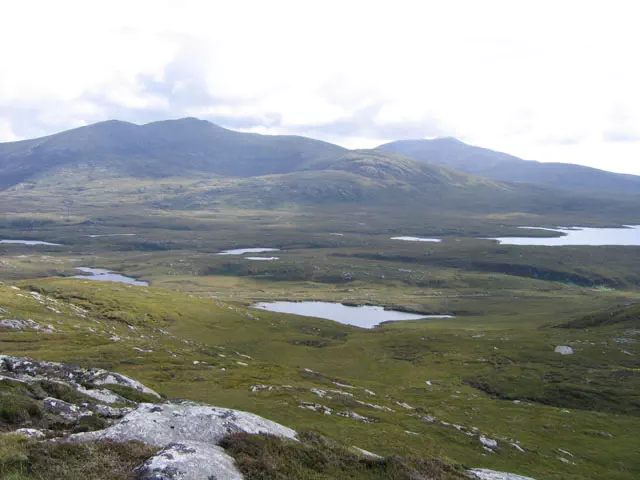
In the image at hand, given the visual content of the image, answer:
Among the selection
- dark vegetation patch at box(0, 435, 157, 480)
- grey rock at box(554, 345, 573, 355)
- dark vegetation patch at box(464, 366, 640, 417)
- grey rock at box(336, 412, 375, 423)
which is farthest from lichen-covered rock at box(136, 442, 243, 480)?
grey rock at box(554, 345, 573, 355)

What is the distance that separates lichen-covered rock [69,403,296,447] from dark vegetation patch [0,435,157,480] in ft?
3.71

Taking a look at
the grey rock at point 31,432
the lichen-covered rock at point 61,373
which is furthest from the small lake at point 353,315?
the grey rock at point 31,432

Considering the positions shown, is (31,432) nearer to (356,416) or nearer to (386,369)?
(356,416)

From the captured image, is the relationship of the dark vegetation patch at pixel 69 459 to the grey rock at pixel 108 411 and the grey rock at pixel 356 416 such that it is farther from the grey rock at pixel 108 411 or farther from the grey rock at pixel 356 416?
the grey rock at pixel 356 416

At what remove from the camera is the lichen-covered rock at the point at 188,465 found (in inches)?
658

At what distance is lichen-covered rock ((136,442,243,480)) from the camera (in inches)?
658

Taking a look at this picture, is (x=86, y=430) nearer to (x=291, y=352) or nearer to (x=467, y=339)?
(x=291, y=352)

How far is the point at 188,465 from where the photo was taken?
56.8ft

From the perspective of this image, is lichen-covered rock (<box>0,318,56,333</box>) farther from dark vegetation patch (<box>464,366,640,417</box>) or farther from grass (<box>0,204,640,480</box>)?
dark vegetation patch (<box>464,366,640,417</box>)

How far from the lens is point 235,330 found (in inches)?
4884

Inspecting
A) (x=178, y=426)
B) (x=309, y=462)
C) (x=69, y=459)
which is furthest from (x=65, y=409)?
(x=309, y=462)

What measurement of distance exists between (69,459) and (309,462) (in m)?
9.76

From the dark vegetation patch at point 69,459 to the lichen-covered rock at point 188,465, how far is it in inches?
27.9

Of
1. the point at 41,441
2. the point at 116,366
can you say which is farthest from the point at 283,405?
the point at 41,441
